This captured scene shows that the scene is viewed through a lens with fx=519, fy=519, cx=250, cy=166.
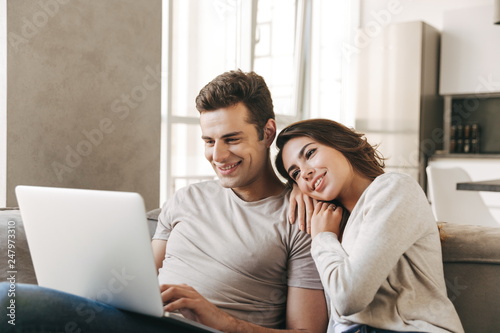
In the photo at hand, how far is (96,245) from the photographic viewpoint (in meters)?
1.07

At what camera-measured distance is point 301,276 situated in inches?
55.9

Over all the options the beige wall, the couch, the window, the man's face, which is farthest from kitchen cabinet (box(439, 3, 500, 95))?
the man's face

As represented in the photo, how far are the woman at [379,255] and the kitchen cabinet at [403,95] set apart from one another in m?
3.51

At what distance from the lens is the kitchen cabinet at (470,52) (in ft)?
15.1

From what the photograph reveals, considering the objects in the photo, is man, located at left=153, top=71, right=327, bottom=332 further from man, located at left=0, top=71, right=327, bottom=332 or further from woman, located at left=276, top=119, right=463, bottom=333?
woman, located at left=276, top=119, right=463, bottom=333

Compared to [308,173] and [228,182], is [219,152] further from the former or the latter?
[308,173]

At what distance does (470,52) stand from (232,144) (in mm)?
3863

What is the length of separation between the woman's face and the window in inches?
84.8

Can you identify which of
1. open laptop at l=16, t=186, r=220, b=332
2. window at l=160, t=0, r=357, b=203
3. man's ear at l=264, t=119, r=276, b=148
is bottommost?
open laptop at l=16, t=186, r=220, b=332

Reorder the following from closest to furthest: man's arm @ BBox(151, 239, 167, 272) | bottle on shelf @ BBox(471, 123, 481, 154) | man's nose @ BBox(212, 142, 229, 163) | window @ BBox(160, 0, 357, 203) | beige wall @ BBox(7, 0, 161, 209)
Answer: man's nose @ BBox(212, 142, 229, 163) < man's arm @ BBox(151, 239, 167, 272) < beige wall @ BBox(7, 0, 161, 209) < window @ BBox(160, 0, 357, 203) < bottle on shelf @ BBox(471, 123, 481, 154)

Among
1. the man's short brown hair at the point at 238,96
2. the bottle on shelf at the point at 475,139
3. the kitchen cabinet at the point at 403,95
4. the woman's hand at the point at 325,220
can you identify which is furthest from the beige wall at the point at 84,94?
the bottle on shelf at the point at 475,139

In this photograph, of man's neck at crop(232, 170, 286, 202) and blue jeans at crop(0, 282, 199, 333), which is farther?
man's neck at crop(232, 170, 286, 202)

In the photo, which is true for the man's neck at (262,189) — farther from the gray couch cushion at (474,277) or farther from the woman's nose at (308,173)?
the gray couch cushion at (474,277)

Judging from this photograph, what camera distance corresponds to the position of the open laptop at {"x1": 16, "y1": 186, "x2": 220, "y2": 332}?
3.27 feet
